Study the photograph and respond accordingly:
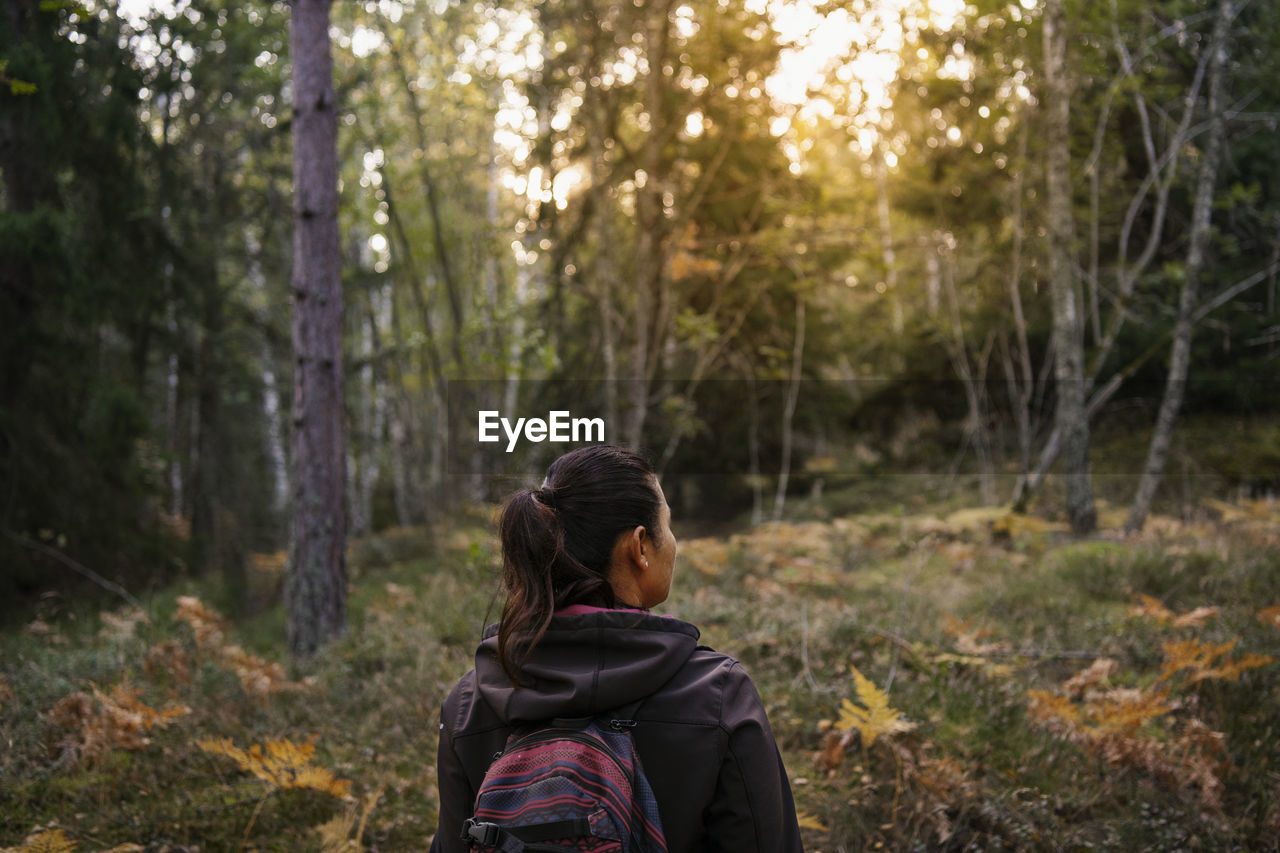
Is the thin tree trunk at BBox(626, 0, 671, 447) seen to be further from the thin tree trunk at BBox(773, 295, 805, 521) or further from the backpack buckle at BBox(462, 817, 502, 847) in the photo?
the backpack buckle at BBox(462, 817, 502, 847)

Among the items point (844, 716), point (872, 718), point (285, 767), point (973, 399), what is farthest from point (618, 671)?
point (973, 399)

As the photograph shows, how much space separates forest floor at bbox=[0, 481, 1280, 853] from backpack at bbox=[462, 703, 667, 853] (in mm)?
900

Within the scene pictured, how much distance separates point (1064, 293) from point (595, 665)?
10784 millimetres

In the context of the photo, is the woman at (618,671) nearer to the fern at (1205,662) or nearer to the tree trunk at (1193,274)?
the fern at (1205,662)

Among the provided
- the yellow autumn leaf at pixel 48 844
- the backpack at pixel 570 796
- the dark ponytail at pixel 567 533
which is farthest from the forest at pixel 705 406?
the backpack at pixel 570 796

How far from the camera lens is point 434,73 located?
18.2 meters

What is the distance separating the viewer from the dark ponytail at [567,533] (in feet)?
6.34

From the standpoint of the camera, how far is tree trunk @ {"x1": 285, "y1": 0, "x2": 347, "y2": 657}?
7.58m

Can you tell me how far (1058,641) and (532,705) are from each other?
5.61 metres

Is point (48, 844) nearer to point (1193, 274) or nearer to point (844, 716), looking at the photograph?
point (844, 716)

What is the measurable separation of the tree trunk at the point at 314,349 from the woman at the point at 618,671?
5974 mm

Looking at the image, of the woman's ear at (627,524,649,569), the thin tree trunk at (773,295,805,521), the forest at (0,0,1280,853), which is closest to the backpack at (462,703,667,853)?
the woman's ear at (627,524,649,569)

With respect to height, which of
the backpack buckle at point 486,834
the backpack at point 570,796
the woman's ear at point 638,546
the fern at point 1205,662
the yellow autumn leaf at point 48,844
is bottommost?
the yellow autumn leaf at point 48,844

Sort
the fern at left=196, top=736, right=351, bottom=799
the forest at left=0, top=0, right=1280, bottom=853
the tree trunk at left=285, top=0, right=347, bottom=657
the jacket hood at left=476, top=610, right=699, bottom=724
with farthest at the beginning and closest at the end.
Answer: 1. the tree trunk at left=285, top=0, right=347, bottom=657
2. the forest at left=0, top=0, right=1280, bottom=853
3. the fern at left=196, top=736, right=351, bottom=799
4. the jacket hood at left=476, top=610, right=699, bottom=724
